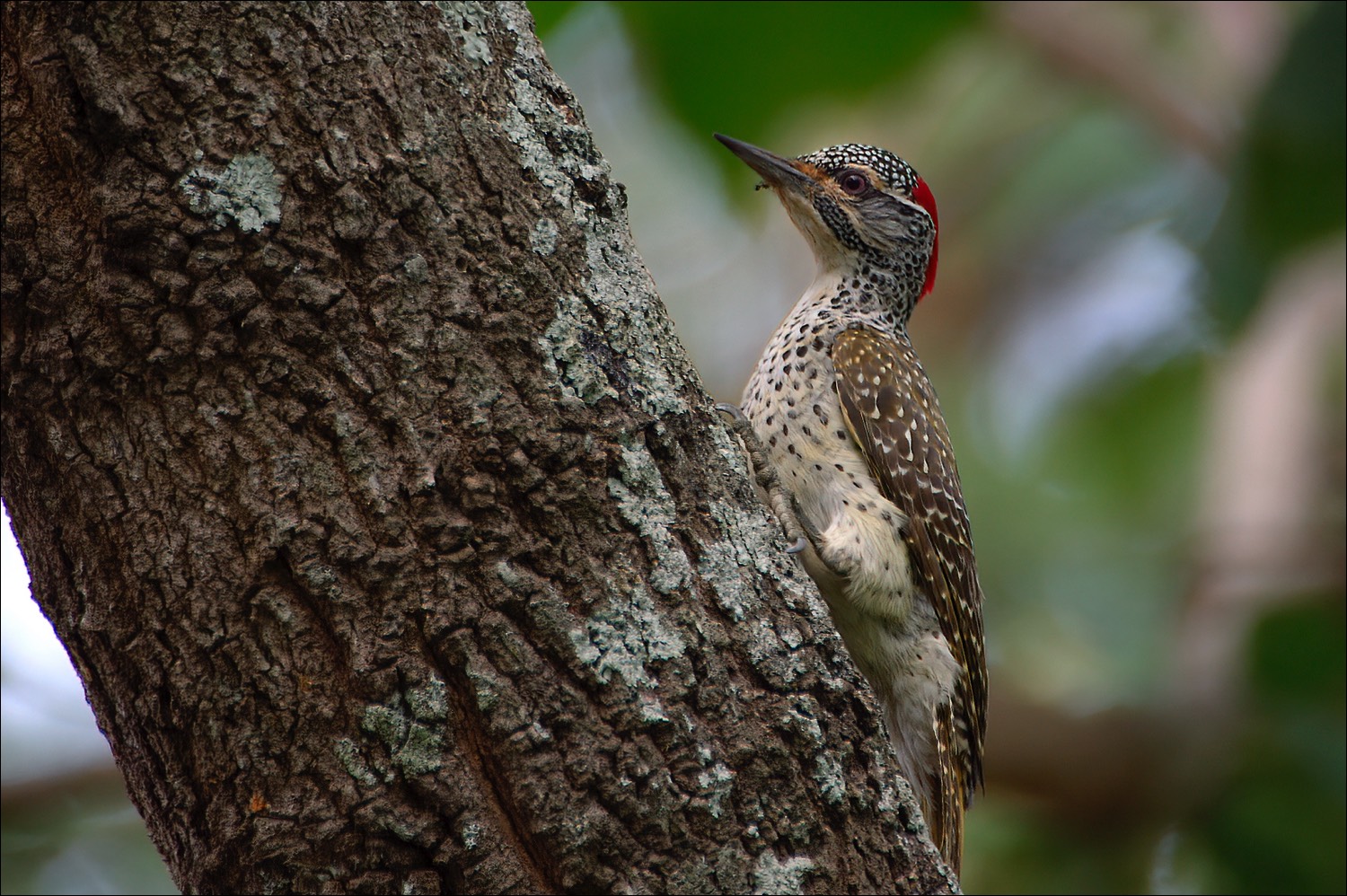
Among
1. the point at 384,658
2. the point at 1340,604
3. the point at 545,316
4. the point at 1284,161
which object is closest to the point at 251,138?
the point at 545,316

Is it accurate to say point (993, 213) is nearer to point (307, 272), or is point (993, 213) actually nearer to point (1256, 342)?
point (1256, 342)

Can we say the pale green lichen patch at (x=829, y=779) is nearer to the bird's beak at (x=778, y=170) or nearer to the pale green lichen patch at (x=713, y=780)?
the pale green lichen patch at (x=713, y=780)

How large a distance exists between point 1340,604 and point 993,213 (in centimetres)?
636

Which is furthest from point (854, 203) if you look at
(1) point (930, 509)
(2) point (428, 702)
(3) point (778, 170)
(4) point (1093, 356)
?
(4) point (1093, 356)

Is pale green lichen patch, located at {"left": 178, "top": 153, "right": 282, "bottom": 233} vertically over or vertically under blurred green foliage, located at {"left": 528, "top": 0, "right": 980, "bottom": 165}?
under

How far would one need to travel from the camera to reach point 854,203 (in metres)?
4.71

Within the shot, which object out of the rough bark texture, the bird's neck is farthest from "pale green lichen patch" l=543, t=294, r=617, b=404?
the bird's neck

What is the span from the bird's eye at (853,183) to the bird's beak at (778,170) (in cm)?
13

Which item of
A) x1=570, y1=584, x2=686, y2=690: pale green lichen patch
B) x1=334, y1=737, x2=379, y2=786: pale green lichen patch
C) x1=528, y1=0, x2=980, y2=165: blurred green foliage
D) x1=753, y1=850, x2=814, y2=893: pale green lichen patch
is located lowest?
x1=753, y1=850, x2=814, y2=893: pale green lichen patch

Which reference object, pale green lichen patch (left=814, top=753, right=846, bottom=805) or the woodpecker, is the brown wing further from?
pale green lichen patch (left=814, top=753, right=846, bottom=805)

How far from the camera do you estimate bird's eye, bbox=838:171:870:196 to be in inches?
186

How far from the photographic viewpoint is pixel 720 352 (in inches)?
402

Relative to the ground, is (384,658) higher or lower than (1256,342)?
lower

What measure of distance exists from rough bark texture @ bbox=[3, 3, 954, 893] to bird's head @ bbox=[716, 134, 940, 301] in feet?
8.89
